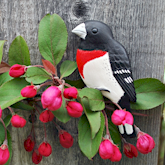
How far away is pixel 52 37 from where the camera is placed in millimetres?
562

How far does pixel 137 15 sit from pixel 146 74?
206 millimetres

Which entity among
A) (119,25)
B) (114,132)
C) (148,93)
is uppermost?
(119,25)

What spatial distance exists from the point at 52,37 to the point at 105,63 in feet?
0.64

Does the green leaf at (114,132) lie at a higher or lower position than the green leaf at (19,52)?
lower

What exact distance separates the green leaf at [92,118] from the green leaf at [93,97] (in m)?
0.02

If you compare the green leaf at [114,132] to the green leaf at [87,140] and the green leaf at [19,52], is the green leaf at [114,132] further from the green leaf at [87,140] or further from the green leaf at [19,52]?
the green leaf at [19,52]

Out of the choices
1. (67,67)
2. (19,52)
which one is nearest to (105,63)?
(67,67)

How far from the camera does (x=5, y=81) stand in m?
0.59

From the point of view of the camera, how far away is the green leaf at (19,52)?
1.90ft

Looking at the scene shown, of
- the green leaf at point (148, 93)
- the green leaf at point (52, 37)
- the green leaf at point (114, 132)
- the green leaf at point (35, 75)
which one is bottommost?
the green leaf at point (114, 132)

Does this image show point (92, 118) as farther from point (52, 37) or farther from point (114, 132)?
point (52, 37)

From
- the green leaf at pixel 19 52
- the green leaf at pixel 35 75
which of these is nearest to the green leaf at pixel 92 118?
the green leaf at pixel 35 75

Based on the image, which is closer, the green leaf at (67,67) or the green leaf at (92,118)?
the green leaf at (92,118)

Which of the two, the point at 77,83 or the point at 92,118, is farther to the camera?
the point at 77,83
